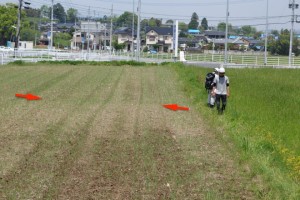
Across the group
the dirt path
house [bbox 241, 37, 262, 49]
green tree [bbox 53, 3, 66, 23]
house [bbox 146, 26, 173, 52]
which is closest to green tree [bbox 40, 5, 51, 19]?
green tree [bbox 53, 3, 66, 23]

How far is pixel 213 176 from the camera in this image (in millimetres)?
8375

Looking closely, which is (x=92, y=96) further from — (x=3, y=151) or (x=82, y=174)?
(x=82, y=174)

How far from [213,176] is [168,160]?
1198 millimetres

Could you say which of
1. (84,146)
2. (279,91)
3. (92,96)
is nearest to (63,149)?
(84,146)

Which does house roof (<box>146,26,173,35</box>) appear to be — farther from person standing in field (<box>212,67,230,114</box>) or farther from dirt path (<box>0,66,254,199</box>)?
person standing in field (<box>212,67,230,114</box>)

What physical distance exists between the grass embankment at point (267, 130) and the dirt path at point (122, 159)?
1.12 ft

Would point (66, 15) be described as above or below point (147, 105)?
above

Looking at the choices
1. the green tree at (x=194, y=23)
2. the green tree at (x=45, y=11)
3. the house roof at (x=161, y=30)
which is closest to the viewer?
the green tree at (x=45, y=11)

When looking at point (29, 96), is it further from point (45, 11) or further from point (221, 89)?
point (45, 11)

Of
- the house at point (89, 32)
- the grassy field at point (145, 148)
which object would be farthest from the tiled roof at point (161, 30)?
the grassy field at point (145, 148)

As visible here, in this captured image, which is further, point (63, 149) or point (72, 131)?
point (72, 131)

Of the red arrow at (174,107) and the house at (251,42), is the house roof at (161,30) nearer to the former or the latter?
the house at (251,42)

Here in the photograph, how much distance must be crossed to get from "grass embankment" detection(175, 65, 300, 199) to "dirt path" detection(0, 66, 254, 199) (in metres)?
0.34

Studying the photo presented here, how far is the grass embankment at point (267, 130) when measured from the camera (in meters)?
8.00
